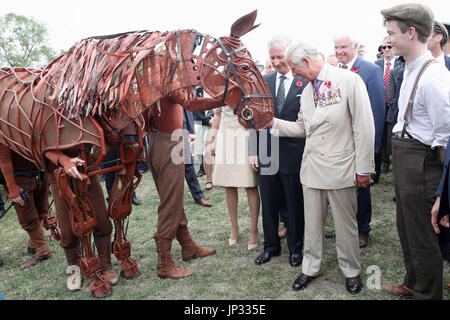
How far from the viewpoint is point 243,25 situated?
2.86 m

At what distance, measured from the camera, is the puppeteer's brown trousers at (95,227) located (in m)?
3.47

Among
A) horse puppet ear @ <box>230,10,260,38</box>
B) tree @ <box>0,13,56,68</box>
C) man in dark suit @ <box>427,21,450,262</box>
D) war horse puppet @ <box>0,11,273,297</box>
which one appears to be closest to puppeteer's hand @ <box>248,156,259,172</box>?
war horse puppet @ <box>0,11,273,297</box>

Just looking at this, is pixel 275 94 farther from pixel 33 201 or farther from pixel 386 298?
pixel 33 201

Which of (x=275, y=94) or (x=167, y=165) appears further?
(x=275, y=94)

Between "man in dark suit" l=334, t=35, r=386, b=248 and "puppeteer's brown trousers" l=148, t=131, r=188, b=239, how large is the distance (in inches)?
82.6

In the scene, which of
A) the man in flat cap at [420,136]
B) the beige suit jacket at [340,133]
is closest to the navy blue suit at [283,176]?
the beige suit jacket at [340,133]

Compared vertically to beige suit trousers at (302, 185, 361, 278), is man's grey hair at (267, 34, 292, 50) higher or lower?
higher

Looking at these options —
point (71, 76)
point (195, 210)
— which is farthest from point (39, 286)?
point (195, 210)

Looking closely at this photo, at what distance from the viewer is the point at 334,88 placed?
3016mm

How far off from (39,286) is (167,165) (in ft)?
6.36

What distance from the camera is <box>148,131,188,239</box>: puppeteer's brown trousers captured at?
137 inches

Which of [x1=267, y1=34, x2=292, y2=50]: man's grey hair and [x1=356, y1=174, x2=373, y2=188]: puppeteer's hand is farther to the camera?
[x1=267, y1=34, x2=292, y2=50]: man's grey hair

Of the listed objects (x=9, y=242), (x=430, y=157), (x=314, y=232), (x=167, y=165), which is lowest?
(x=9, y=242)

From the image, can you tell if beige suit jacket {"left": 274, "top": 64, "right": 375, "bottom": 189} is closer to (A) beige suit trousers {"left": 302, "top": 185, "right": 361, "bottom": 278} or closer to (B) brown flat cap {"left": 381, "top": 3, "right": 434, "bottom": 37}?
(A) beige suit trousers {"left": 302, "top": 185, "right": 361, "bottom": 278}
